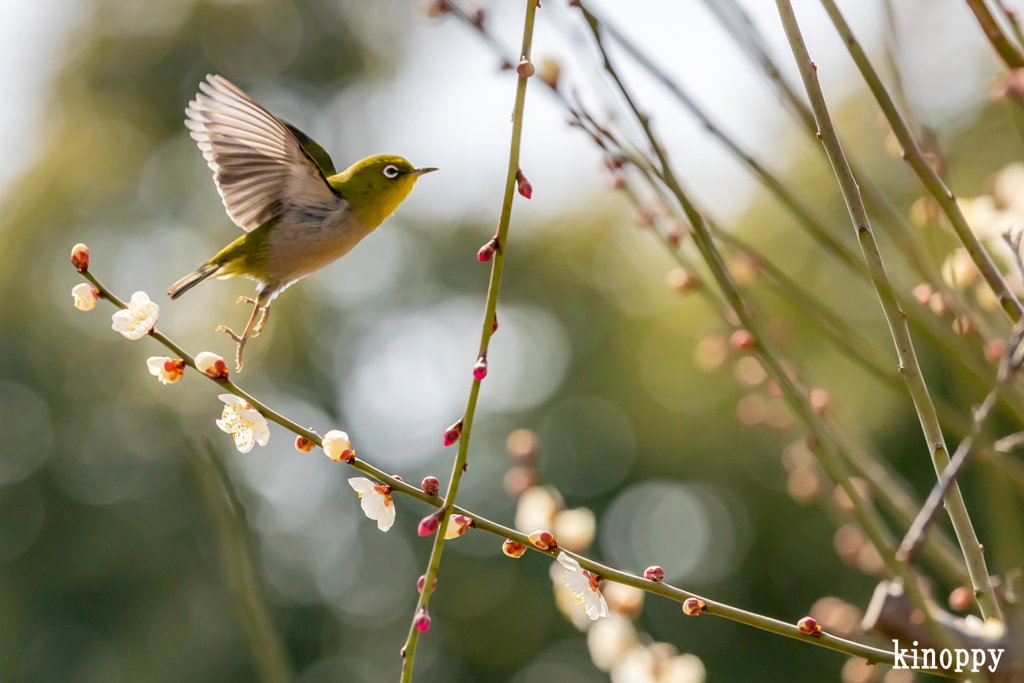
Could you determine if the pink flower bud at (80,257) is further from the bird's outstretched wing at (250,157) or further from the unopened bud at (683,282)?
the unopened bud at (683,282)

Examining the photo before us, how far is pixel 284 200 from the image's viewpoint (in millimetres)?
1104

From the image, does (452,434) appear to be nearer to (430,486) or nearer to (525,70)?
(430,486)

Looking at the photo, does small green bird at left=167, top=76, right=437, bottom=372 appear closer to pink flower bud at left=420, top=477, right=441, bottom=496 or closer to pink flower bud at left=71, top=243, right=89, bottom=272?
pink flower bud at left=71, top=243, right=89, bottom=272

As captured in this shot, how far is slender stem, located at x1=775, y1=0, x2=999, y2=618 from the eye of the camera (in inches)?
21.8

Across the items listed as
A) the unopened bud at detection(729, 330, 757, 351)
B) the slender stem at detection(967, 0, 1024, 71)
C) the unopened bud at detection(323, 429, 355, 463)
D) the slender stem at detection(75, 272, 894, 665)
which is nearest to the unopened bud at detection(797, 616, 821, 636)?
the slender stem at detection(75, 272, 894, 665)

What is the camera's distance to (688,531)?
16.5 ft

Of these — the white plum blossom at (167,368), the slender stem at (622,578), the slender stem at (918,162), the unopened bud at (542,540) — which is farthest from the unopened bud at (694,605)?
the white plum blossom at (167,368)

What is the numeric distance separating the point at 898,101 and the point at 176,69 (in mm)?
6655

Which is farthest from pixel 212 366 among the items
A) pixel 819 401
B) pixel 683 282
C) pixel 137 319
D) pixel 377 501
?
pixel 819 401

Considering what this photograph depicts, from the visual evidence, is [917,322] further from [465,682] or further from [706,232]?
[465,682]

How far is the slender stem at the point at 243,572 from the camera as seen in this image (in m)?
0.72

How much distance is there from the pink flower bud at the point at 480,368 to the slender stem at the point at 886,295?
Answer: 274mm

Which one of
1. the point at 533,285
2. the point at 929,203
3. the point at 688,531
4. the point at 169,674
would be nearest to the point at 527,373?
the point at 533,285

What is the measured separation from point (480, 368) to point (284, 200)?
25.6 inches
